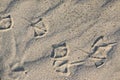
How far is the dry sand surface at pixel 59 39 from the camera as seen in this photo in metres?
1.78

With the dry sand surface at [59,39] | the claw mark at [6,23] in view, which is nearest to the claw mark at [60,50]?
the dry sand surface at [59,39]

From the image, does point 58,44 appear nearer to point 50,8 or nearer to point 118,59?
point 50,8

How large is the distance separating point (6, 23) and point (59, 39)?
35 cm

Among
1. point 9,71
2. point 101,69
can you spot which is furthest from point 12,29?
point 101,69

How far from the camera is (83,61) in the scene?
182cm

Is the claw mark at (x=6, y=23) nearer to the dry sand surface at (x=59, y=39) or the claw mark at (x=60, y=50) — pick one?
the dry sand surface at (x=59, y=39)

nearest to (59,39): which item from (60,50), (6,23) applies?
(60,50)

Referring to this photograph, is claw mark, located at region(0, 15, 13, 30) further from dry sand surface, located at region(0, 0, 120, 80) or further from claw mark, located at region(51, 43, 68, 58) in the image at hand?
claw mark, located at region(51, 43, 68, 58)

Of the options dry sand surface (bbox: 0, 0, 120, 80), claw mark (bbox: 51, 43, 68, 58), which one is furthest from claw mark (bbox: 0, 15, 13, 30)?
claw mark (bbox: 51, 43, 68, 58)

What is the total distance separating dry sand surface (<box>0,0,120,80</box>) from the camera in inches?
70.0

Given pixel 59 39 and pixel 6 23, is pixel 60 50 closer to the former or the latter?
pixel 59 39

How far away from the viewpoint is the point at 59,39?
1.81m

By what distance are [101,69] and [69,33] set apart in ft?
1.02

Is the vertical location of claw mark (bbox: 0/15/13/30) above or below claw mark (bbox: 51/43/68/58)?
above
